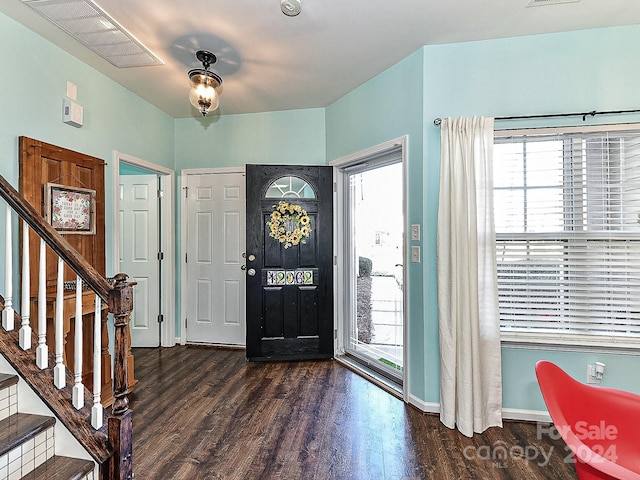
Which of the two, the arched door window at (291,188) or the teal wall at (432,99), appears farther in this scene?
the arched door window at (291,188)

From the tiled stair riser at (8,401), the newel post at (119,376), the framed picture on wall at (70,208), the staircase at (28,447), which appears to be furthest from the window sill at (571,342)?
the framed picture on wall at (70,208)

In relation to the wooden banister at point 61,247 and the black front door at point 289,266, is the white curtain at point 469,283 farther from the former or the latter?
the wooden banister at point 61,247

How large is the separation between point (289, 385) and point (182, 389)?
0.94 m

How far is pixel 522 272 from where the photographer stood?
8.18 feet

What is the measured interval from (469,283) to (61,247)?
95.2 inches

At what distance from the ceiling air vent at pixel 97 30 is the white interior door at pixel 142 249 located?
1.60 m

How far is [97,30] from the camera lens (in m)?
2.37

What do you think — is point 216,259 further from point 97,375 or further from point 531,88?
point 531,88

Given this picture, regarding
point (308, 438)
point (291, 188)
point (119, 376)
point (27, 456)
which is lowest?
point (308, 438)

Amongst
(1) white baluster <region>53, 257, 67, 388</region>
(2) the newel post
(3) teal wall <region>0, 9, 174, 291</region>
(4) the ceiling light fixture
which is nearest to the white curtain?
(4) the ceiling light fixture

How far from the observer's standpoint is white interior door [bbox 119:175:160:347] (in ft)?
13.4

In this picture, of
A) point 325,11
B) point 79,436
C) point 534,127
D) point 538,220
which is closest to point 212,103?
point 325,11

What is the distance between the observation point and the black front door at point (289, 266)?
3670 millimetres

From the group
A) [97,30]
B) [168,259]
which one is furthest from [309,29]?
[168,259]
